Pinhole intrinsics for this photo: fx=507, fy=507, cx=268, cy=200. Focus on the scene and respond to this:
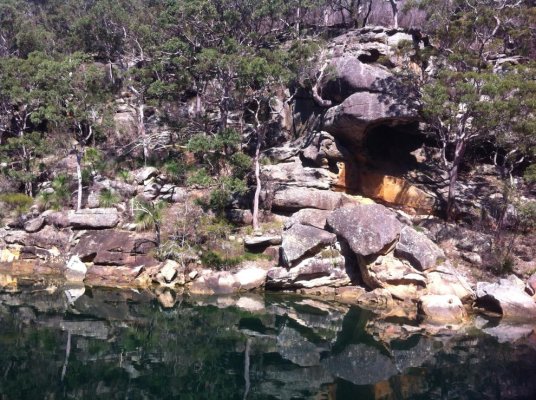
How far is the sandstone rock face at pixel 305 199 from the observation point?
2661 cm

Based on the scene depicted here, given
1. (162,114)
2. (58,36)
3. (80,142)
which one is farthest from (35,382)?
(58,36)

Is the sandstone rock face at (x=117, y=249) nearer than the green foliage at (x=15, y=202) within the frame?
Yes

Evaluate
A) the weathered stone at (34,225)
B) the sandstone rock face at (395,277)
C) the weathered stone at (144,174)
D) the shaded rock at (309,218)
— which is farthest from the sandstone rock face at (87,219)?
the sandstone rock face at (395,277)

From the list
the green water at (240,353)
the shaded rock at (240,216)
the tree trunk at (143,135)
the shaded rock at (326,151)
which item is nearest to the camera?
the green water at (240,353)

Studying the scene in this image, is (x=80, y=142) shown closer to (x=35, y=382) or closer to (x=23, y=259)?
(x=23, y=259)

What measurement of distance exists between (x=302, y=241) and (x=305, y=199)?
4.05m

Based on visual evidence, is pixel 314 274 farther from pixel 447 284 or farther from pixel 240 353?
pixel 240 353

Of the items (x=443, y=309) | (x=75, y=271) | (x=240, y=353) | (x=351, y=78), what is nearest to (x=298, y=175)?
(x=351, y=78)

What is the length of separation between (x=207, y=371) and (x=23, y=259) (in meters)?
17.1

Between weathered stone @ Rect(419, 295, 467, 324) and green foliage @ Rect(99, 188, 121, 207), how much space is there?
1798 cm

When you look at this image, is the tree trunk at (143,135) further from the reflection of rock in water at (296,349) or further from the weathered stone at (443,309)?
the weathered stone at (443,309)

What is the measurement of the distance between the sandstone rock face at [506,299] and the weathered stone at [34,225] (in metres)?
22.6

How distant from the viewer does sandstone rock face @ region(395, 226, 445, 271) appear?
70.7 feet

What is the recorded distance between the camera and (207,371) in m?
14.2
